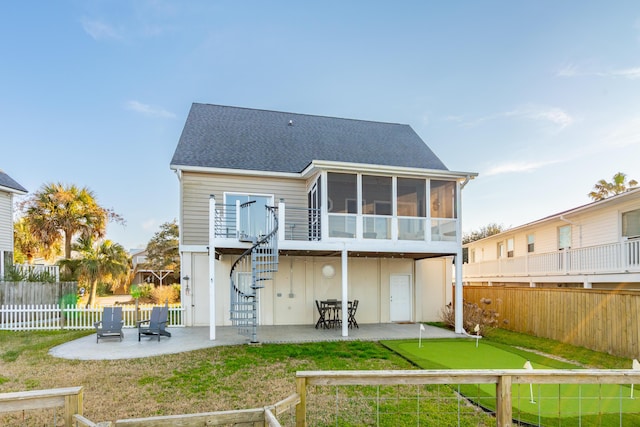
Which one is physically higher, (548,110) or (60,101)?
(60,101)

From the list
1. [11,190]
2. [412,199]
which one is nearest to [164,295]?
[11,190]

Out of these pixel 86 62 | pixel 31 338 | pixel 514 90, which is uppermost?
pixel 86 62

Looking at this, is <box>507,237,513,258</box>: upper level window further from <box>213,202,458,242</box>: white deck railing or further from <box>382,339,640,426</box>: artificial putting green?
<box>382,339,640,426</box>: artificial putting green

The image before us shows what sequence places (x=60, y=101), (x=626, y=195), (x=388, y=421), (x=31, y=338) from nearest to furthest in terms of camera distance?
(x=388, y=421), (x=31, y=338), (x=626, y=195), (x=60, y=101)

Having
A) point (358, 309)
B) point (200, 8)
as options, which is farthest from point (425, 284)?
point (200, 8)

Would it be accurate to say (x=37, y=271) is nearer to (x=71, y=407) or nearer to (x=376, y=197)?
(x=376, y=197)

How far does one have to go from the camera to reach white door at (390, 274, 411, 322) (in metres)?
15.1

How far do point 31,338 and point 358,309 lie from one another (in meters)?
10.8

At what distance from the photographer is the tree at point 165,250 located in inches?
1130

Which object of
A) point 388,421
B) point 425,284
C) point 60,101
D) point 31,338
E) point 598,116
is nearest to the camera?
point 388,421

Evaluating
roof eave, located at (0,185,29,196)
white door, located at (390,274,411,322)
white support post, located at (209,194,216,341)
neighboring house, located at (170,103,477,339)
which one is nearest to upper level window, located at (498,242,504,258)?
neighboring house, located at (170,103,477,339)

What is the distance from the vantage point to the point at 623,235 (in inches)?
526

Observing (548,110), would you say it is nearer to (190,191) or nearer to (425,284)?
(425,284)

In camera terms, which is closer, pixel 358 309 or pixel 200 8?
pixel 200 8
